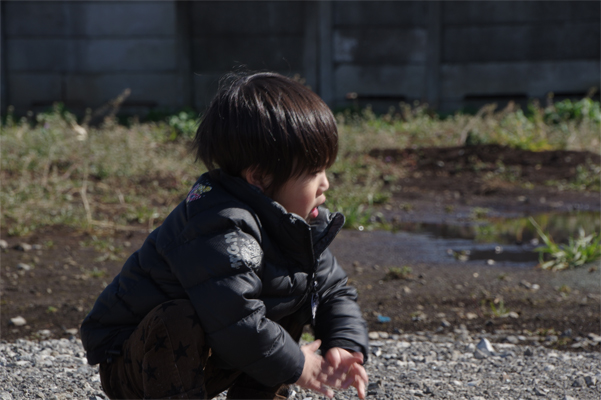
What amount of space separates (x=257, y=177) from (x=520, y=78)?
424 inches

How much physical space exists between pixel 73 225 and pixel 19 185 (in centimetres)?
97

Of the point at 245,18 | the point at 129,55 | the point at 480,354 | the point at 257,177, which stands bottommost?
the point at 480,354

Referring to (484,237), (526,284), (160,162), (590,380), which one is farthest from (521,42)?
(590,380)

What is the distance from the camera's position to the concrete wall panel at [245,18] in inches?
471

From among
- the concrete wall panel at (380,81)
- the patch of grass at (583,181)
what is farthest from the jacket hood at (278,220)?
the concrete wall panel at (380,81)

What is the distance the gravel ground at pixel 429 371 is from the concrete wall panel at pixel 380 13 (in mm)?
9376

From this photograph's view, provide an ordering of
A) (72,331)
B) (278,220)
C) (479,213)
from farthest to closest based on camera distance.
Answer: (479,213) < (72,331) < (278,220)

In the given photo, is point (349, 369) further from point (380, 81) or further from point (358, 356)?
point (380, 81)

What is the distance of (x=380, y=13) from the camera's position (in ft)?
38.8

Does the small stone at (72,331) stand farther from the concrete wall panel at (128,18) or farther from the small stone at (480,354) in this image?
the concrete wall panel at (128,18)

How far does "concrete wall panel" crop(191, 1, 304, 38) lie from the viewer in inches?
471

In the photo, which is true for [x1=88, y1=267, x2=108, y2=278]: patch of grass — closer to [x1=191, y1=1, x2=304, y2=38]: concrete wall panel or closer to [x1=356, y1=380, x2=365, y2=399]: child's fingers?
[x1=356, y1=380, x2=365, y2=399]: child's fingers

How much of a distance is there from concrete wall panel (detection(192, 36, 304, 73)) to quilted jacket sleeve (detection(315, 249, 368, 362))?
1015cm

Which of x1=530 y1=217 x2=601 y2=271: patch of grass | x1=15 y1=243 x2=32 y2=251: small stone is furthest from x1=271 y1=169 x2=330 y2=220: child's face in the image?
x1=15 y1=243 x2=32 y2=251: small stone
